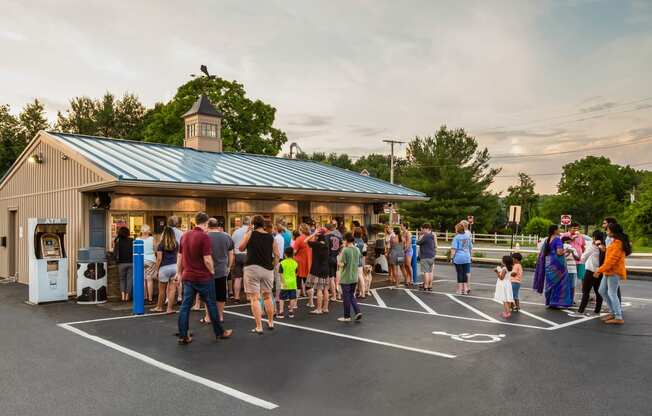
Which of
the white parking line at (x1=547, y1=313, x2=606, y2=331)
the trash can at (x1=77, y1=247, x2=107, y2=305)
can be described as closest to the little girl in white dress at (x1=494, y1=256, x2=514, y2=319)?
the white parking line at (x1=547, y1=313, x2=606, y2=331)

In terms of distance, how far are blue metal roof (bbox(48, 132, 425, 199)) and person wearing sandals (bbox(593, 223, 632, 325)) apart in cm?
863

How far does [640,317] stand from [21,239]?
1785 cm

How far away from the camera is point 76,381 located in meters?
5.83

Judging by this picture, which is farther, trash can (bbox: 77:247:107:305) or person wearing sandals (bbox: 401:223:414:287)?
person wearing sandals (bbox: 401:223:414:287)

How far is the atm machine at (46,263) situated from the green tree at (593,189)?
70.6 m

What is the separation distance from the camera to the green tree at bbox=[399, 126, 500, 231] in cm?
4862

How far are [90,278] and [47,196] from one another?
15.5ft

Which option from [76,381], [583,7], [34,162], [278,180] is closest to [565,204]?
[583,7]

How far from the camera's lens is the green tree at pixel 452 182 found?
4862cm

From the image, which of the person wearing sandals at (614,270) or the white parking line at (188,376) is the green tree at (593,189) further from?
the white parking line at (188,376)

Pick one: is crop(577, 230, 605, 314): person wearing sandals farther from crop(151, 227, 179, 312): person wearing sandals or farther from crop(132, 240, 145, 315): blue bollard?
crop(132, 240, 145, 315): blue bollard

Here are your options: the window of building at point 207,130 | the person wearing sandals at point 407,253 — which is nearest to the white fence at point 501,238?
the person wearing sandals at point 407,253

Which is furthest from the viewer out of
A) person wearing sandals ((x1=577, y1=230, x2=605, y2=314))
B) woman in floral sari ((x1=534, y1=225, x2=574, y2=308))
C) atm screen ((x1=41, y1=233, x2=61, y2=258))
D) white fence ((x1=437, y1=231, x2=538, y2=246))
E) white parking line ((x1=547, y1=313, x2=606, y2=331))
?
white fence ((x1=437, y1=231, x2=538, y2=246))

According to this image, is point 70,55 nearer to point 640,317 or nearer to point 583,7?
point 583,7
